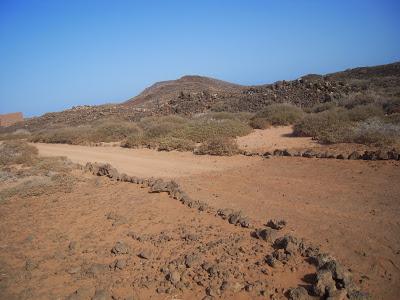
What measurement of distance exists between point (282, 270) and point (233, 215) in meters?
1.68

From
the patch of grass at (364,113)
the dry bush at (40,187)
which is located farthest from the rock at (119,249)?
the patch of grass at (364,113)

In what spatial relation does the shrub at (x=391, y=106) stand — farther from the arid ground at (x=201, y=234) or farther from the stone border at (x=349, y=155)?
the arid ground at (x=201, y=234)

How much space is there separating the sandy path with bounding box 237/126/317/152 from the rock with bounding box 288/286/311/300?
7.89m

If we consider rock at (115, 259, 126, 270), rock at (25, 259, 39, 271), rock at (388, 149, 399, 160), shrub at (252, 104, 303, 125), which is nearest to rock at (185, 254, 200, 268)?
rock at (115, 259, 126, 270)

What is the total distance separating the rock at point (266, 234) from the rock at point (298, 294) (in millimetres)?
1199

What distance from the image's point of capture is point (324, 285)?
406 cm

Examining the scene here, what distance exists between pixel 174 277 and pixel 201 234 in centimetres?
124

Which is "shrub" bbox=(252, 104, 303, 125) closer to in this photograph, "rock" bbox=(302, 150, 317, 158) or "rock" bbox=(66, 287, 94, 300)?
"rock" bbox=(302, 150, 317, 158)

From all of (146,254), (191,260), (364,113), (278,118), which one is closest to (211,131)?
(278,118)

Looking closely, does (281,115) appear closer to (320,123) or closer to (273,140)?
(273,140)

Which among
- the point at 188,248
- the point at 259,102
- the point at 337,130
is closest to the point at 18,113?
the point at 259,102

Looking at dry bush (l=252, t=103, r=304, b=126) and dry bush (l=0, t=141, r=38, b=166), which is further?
dry bush (l=252, t=103, r=304, b=126)

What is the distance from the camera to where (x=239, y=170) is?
9.50 metres

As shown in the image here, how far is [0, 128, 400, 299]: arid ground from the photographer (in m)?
4.45
